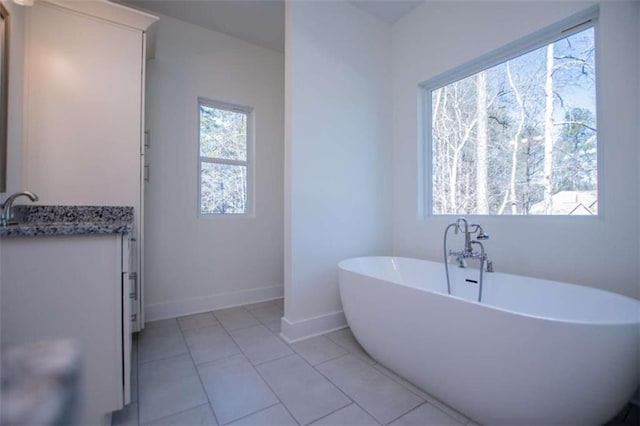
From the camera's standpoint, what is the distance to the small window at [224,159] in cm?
282

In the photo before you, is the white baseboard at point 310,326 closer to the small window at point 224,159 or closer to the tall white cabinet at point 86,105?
the tall white cabinet at point 86,105

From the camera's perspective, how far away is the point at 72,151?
5.88ft

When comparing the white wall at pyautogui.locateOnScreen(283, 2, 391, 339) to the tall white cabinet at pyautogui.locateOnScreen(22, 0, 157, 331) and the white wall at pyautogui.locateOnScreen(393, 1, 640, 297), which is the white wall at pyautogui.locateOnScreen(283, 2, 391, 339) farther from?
the tall white cabinet at pyautogui.locateOnScreen(22, 0, 157, 331)

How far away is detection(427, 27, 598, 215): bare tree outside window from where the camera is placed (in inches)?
64.9

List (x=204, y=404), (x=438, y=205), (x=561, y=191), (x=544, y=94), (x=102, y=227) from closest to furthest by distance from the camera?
(x=102, y=227) < (x=204, y=404) < (x=561, y=191) < (x=544, y=94) < (x=438, y=205)

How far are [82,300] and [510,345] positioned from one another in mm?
1684

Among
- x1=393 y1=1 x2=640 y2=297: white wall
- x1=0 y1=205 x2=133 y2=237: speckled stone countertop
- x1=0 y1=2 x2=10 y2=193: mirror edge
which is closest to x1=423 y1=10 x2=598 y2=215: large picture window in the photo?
x1=393 y1=1 x2=640 y2=297: white wall

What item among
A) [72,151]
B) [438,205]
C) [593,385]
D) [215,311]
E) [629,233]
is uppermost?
[72,151]

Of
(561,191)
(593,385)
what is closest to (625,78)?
(561,191)

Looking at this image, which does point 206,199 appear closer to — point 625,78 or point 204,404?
point 204,404

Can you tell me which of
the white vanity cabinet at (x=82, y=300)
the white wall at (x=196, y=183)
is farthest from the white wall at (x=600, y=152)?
the white vanity cabinet at (x=82, y=300)

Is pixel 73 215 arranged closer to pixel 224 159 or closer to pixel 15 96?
pixel 15 96

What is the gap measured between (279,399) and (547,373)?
3.84 feet

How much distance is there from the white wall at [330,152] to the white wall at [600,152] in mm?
272
